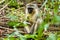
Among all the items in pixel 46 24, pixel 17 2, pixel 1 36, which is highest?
pixel 17 2

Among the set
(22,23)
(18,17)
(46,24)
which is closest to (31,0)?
(18,17)

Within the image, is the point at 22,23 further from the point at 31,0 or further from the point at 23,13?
the point at 31,0

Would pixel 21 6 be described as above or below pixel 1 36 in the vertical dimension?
above

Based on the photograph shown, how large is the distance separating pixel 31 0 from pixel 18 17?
12.8 inches

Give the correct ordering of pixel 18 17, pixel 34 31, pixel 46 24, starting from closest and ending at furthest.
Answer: pixel 46 24 < pixel 34 31 < pixel 18 17

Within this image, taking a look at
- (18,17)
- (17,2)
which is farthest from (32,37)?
(17,2)

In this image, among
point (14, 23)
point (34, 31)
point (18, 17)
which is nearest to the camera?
point (34, 31)

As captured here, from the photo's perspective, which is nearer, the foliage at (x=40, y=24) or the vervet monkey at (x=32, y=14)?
the foliage at (x=40, y=24)

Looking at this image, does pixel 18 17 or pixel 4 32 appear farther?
pixel 18 17

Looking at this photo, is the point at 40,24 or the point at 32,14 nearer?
the point at 40,24

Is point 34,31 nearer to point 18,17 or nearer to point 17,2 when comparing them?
point 18,17

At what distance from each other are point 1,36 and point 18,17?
348 millimetres

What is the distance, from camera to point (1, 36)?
1.97 m

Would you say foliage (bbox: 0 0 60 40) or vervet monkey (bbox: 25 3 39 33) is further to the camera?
vervet monkey (bbox: 25 3 39 33)
